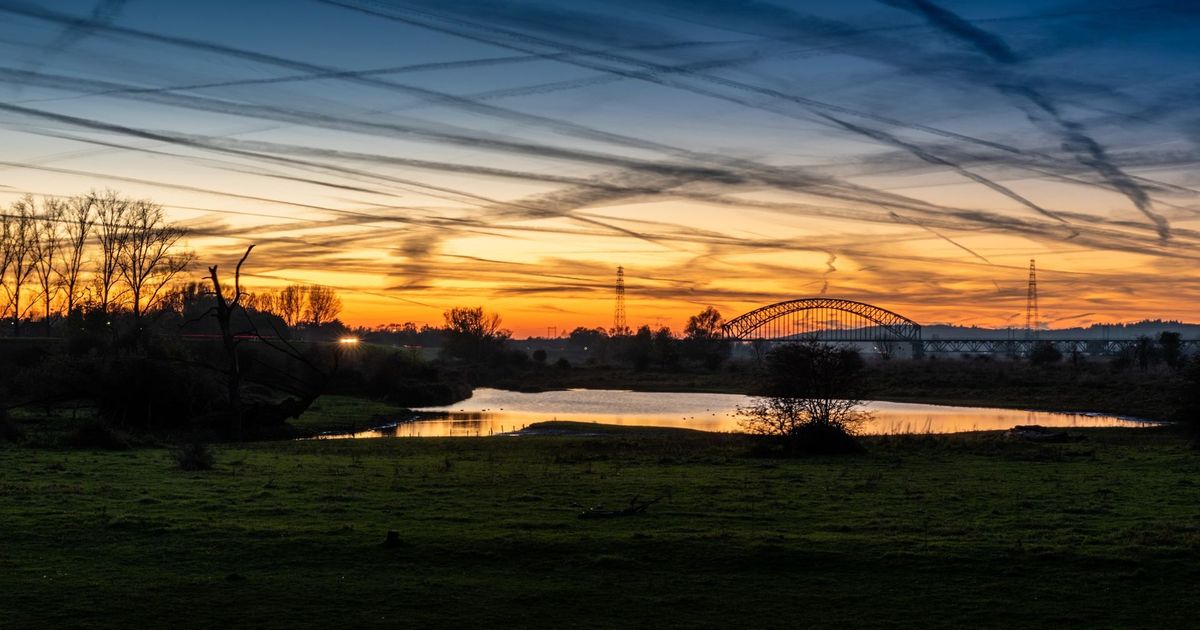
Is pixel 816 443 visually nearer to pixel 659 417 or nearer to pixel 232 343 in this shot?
pixel 232 343

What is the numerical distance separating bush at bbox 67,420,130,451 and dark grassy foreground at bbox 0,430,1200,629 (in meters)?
7.54

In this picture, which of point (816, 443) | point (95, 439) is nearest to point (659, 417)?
point (816, 443)

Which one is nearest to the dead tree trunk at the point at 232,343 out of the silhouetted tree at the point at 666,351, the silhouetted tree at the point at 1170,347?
the silhouetted tree at the point at 666,351

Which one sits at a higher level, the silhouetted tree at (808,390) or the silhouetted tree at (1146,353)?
the silhouetted tree at (1146,353)

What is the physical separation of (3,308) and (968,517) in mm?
93972

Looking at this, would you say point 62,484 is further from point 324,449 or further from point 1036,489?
point 1036,489

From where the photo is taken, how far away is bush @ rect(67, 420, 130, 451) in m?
37.5

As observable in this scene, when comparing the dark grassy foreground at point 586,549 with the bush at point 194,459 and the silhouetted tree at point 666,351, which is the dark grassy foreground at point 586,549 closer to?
the bush at point 194,459

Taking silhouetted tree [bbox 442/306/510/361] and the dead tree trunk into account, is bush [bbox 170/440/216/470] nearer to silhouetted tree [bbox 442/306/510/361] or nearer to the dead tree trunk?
the dead tree trunk

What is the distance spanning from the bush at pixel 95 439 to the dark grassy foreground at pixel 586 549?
754 centimetres

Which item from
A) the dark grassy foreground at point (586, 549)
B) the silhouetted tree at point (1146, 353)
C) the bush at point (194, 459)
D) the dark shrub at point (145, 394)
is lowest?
the dark grassy foreground at point (586, 549)

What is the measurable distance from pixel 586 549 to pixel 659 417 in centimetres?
6156

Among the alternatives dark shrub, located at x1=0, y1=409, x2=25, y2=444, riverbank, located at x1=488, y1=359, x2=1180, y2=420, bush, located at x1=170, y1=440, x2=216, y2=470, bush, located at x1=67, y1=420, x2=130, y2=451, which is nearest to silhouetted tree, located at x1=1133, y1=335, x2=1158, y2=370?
riverbank, located at x1=488, y1=359, x2=1180, y2=420

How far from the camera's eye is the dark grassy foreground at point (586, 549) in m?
13.9
